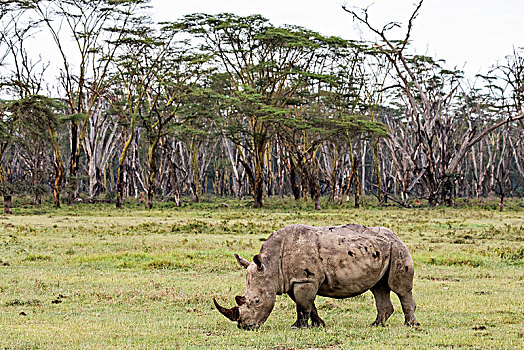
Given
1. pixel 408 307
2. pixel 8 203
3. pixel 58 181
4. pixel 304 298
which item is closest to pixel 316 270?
pixel 304 298

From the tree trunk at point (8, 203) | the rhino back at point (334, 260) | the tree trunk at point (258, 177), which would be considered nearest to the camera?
the rhino back at point (334, 260)

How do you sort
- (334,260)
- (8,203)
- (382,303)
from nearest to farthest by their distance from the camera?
(334,260) < (382,303) < (8,203)

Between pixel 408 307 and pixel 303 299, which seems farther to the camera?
pixel 408 307

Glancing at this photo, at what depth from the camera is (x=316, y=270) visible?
8.48m

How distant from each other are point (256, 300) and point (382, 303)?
6.21ft

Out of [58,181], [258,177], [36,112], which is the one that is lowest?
[58,181]

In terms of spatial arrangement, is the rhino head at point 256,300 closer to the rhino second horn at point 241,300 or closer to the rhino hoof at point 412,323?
the rhino second horn at point 241,300

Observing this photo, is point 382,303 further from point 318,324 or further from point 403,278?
point 318,324

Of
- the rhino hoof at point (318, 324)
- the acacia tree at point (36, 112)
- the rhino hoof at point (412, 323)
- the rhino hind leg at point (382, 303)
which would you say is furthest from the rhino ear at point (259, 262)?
the acacia tree at point (36, 112)

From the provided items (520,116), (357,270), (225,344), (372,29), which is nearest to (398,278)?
(357,270)

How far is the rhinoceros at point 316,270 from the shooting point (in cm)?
843

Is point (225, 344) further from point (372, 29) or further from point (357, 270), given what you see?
point (372, 29)

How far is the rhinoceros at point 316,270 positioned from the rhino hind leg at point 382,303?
19cm

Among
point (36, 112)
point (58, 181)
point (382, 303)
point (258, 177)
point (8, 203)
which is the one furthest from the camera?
point (258, 177)
